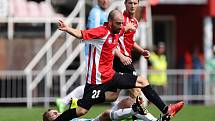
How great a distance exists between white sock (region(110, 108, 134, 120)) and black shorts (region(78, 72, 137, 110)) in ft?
1.15

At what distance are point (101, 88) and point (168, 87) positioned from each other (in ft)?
38.4

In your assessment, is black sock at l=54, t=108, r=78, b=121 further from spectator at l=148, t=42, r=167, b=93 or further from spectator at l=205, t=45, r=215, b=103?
spectator at l=205, t=45, r=215, b=103

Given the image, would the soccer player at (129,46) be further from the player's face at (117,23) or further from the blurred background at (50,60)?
the blurred background at (50,60)

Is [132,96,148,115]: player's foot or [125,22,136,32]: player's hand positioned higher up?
[125,22,136,32]: player's hand

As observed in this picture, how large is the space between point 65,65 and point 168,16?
8091 millimetres

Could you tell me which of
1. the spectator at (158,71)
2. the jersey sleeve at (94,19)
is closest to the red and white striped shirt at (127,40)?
the jersey sleeve at (94,19)

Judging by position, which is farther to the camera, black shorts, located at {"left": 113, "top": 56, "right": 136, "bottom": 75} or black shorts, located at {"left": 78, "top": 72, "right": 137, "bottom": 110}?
black shorts, located at {"left": 113, "top": 56, "right": 136, "bottom": 75}

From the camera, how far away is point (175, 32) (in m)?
30.0

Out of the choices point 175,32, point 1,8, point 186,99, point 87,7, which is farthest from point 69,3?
point 175,32

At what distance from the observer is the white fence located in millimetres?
22266

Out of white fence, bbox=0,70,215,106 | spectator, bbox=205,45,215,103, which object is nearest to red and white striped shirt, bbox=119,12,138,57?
white fence, bbox=0,70,215,106

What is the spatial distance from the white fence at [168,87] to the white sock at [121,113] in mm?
9684

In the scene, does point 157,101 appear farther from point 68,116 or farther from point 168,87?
point 168,87

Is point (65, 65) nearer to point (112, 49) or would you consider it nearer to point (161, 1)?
point (161, 1)
